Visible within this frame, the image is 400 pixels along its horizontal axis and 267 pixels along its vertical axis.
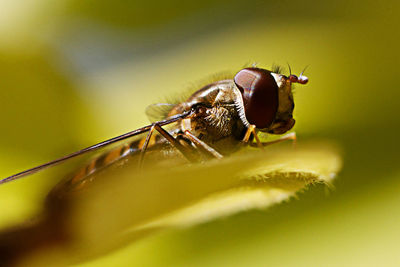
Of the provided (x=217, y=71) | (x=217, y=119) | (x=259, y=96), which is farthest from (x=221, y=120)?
(x=217, y=71)

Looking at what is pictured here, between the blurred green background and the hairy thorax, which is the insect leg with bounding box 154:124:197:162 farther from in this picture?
the blurred green background

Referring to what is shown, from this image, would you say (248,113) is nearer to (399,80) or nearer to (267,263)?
(267,263)

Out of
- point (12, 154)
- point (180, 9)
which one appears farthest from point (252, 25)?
point (12, 154)

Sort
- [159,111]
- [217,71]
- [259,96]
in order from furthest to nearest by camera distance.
Answer: [217,71], [159,111], [259,96]

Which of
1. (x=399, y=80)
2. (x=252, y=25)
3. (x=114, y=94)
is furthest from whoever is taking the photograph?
(x=252, y=25)

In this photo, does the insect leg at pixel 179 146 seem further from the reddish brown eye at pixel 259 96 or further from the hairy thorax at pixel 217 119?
the reddish brown eye at pixel 259 96

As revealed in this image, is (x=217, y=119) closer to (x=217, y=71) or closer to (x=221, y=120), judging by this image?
(x=221, y=120)
